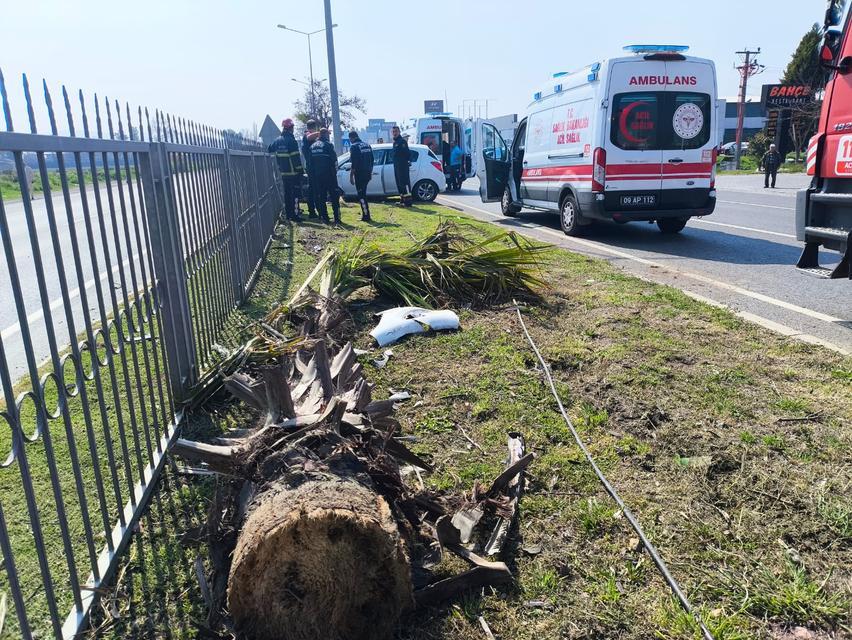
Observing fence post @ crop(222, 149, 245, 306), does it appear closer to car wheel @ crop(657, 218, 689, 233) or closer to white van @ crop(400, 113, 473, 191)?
car wheel @ crop(657, 218, 689, 233)

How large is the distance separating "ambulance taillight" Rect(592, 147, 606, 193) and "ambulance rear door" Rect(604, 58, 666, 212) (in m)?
0.06

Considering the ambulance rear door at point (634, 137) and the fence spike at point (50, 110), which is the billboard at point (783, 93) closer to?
the ambulance rear door at point (634, 137)

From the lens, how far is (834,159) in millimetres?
5797

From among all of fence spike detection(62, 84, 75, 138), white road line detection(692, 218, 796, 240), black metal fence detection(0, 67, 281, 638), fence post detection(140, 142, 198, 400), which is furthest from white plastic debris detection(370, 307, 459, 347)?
white road line detection(692, 218, 796, 240)

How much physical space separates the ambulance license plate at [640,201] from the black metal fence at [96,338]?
659cm

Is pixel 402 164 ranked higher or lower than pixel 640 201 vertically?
higher

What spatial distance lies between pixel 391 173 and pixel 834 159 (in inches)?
569

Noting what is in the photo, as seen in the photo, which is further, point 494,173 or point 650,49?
point 494,173

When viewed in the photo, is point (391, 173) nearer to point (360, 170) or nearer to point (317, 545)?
point (360, 170)

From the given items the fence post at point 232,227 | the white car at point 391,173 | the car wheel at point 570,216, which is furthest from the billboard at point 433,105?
the fence post at point 232,227

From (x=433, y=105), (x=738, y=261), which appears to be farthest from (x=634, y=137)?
(x=433, y=105)

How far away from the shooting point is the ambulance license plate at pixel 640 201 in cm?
1059

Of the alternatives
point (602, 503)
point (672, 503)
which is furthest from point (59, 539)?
point (672, 503)

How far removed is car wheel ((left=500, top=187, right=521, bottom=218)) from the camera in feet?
49.7
